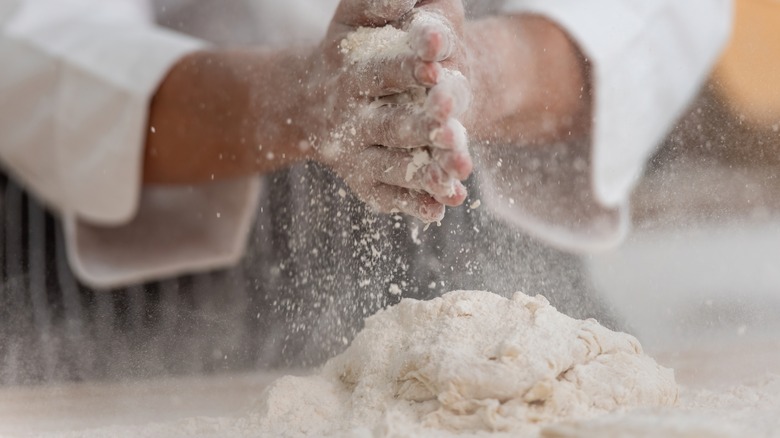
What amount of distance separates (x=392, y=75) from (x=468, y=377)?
11.1 inches

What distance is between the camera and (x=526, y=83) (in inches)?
Answer: 40.5

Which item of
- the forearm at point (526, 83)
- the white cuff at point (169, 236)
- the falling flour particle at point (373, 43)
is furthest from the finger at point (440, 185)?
the white cuff at point (169, 236)

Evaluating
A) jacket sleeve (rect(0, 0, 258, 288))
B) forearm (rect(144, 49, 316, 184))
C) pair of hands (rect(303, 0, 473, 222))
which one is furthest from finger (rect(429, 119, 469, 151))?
jacket sleeve (rect(0, 0, 258, 288))

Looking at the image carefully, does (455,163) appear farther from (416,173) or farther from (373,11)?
(373,11)

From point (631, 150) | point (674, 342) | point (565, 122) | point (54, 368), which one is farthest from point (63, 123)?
point (674, 342)

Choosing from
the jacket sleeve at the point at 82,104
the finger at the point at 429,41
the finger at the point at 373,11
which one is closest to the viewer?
the finger at the point at 429,41

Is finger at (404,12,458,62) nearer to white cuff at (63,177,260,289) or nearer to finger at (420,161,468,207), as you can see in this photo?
finger at (420,161,468,207)

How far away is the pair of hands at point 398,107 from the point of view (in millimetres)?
689

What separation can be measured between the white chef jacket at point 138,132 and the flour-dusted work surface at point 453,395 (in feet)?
0.54

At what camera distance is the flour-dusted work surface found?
69 cm

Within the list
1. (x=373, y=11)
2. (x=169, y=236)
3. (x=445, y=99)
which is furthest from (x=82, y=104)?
(x=445, y=99)

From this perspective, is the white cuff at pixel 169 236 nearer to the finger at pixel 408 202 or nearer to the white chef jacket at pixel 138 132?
the white chef jacket at pixel 138 132

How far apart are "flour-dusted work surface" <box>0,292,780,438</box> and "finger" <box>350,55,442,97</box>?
0.76ft

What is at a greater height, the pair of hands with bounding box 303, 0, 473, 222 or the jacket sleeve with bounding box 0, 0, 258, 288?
the pair of hands with bounding box 303, 0, 473, 222
